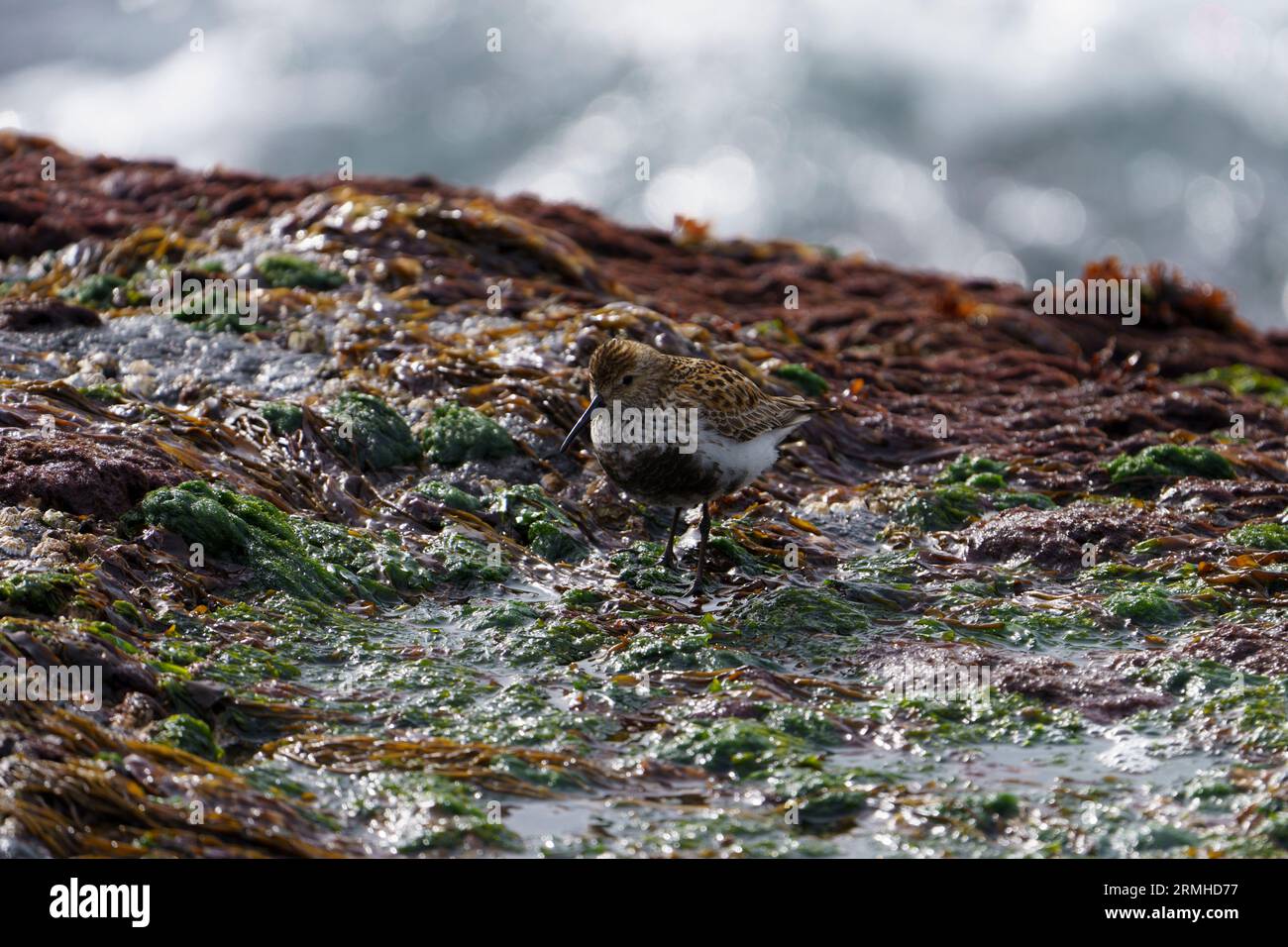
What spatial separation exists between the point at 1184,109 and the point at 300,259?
60.3 ft

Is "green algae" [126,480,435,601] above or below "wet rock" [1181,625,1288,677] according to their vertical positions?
above

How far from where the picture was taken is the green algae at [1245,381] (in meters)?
10.6

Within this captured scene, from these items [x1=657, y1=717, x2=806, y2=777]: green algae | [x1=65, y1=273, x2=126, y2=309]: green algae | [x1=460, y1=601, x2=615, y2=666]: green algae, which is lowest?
[x1=657, y1=717, x2=806, y2=777]: green algae

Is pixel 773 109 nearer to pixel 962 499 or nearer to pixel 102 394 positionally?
pixel 962 499

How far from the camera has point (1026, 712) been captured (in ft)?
17.1

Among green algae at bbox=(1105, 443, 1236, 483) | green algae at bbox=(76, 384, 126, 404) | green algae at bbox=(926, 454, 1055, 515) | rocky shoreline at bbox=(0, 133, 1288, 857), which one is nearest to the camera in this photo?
rocky shoreline at bbox=(0, 133, 1288, 857)

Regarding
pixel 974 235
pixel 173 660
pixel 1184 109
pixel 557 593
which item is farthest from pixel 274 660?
pixel 1184 109

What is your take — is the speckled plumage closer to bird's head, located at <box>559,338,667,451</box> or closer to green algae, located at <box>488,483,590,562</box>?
bird's head, located at <box>559,338,667,451</box>

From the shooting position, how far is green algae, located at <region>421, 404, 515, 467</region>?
7.53 meters

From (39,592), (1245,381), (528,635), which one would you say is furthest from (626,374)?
(1245,381)

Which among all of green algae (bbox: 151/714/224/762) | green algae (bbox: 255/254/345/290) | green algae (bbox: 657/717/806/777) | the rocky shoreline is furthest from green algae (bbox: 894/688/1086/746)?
green algae (bbox: 255/254/345/290)

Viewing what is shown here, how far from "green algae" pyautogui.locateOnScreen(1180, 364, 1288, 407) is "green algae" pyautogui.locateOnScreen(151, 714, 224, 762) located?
8495 mm

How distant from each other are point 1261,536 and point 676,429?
125 inches

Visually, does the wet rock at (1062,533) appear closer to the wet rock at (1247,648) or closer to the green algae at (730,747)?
the wet rock at (1247,648)
